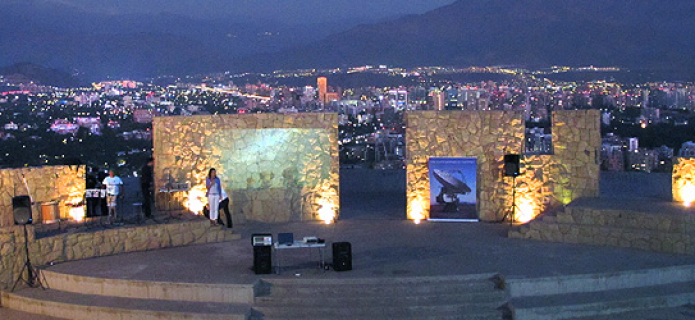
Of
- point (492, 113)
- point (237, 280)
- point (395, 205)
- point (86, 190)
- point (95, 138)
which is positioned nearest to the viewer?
point (237, 280)

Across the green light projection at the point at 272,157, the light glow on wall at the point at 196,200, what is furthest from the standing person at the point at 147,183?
the green light projection at the point at 272,157

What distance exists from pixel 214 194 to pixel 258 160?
70.9 inches

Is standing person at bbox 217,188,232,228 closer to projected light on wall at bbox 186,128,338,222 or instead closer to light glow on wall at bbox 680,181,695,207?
projected light on wall at bbox 186,128,338,222

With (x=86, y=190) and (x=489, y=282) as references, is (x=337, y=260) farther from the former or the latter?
(x=86, y=190)

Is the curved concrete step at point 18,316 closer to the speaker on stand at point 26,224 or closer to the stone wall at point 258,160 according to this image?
the speaker on stand at point 26,224

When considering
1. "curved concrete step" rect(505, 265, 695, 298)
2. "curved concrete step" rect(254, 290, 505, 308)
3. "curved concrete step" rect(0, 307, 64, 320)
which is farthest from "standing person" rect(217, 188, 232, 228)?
"curved concrete step" rect(505, 265, 695, 298)

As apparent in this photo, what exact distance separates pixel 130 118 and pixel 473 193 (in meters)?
20.1

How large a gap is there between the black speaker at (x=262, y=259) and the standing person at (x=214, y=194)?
11.5 feet

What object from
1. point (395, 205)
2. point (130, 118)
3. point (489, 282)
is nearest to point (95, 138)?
point (130, 118)

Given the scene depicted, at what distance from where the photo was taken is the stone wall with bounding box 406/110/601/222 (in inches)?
A: 608

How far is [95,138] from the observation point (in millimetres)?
29203

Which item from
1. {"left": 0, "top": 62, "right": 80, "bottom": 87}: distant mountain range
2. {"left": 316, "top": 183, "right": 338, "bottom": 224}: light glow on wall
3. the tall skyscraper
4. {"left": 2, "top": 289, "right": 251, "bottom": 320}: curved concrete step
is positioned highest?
{"left": 0, "top": 62, "right": 80, "bottom": 87}: distant mountain range

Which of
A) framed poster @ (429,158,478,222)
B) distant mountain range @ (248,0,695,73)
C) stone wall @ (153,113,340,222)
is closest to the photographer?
framed poster @ (429,158,478,222)

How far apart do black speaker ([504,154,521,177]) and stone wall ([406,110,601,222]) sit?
1.77 feet
